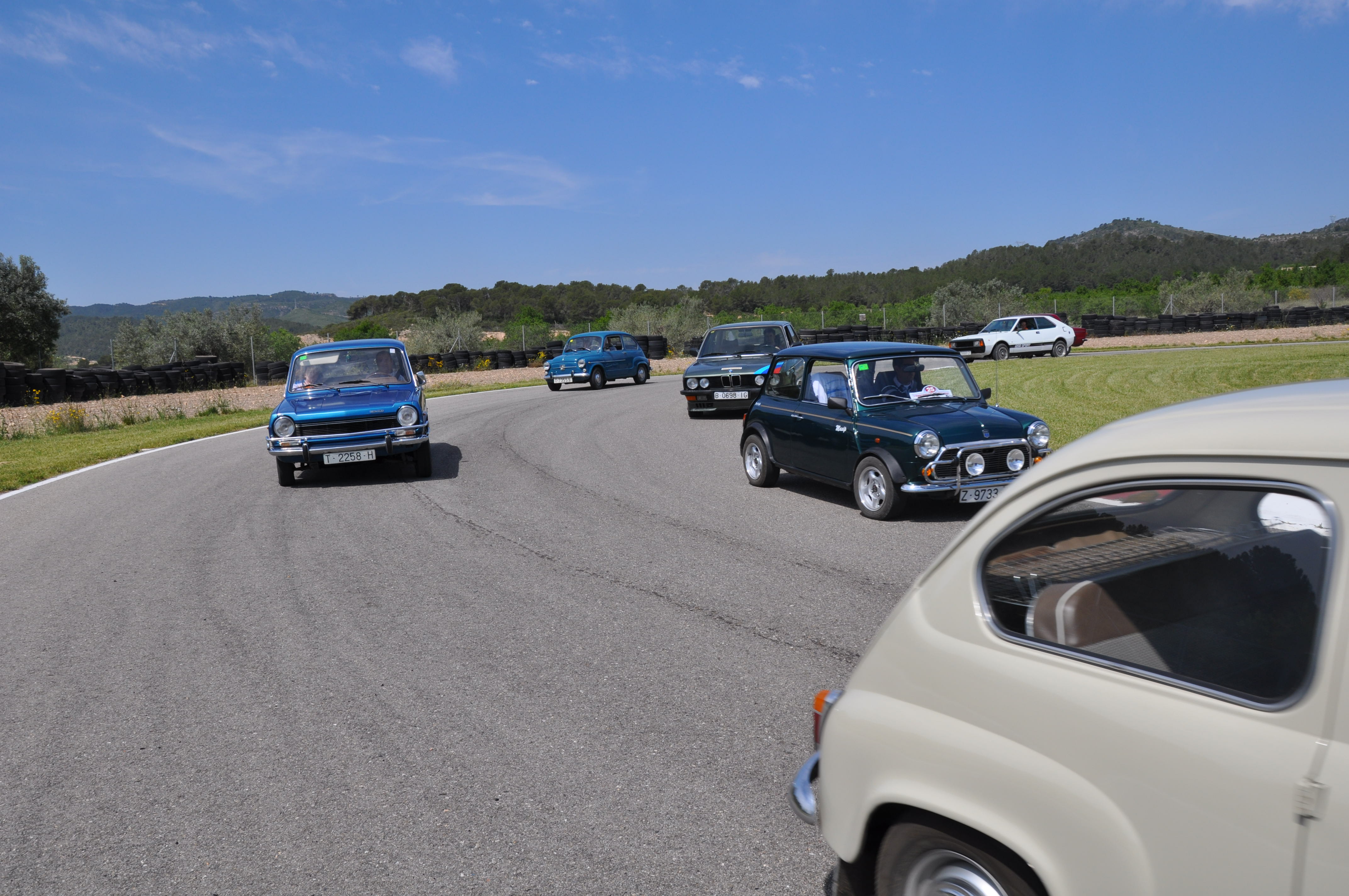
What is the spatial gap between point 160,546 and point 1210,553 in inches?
336

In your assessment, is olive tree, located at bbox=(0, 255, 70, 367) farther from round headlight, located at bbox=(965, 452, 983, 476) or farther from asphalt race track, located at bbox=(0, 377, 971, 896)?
round headlight, located at bbox=(965, 452, 983, 476)

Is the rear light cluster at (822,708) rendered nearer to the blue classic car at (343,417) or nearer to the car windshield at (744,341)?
the blue classic car at (343,417)

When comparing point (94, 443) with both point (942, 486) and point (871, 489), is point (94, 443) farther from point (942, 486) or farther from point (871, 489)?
point (942, 486)

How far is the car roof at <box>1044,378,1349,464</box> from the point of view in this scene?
167 centimetres

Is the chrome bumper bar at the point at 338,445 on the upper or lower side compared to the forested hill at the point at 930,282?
lower

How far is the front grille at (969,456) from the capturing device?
823 centimetres

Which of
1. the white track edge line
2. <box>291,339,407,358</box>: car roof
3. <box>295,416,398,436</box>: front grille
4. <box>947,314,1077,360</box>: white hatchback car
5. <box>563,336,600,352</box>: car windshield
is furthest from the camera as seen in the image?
<box>947,314,1077,360</box>: white hatchback car

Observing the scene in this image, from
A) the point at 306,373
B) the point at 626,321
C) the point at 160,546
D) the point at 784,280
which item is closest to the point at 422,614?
the point at 160,546

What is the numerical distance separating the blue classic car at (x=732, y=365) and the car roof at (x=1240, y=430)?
14890mm

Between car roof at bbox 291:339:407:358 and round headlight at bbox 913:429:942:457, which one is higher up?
car roof at bbox 291:339:407:358

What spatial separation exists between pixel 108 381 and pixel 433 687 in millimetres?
26790

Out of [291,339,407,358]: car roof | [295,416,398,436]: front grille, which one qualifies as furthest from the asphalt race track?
[291,339,407,358]: car roof

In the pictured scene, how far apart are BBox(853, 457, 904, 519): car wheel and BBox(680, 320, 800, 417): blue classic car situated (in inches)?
324

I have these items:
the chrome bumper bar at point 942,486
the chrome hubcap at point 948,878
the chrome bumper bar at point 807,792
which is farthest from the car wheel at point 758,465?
the chrome hubcap at point 948,878
